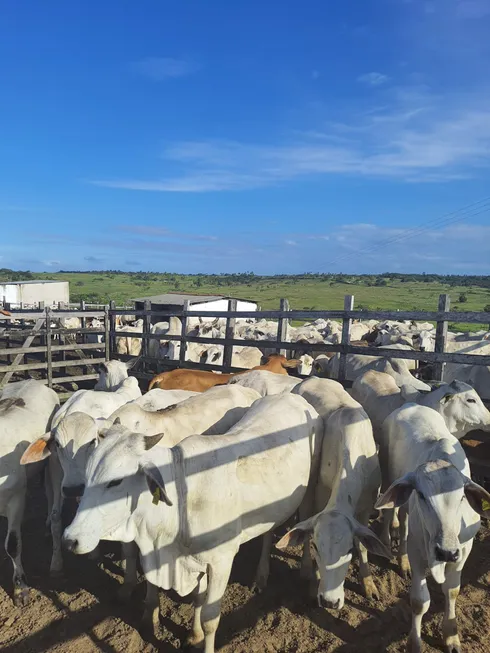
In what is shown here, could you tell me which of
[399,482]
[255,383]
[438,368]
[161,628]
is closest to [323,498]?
[399,482]

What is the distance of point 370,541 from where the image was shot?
4.14m

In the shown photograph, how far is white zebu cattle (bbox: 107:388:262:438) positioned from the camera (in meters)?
5.15

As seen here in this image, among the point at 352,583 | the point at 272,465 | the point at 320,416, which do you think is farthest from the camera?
the point at 320,416

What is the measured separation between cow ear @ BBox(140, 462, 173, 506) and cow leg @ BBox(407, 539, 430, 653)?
2168 mm

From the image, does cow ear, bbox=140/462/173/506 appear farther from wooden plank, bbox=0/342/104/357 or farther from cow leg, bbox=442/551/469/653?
wooden plank, bbox=0/342/104/357

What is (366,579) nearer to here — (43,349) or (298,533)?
(298,533)

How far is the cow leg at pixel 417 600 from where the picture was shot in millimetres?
4070

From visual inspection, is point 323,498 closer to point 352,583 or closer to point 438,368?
point 352,583

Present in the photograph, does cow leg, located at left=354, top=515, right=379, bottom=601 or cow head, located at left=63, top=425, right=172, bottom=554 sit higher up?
cow head, located at left=63, top=425, right=172, bottom=554

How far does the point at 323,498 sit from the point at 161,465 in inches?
82.8

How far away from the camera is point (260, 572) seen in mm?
5020

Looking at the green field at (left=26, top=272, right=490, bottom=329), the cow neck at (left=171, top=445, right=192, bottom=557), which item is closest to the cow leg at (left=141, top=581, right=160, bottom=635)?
the cow neck at (left=171, top=445, right=192, bottom=557)

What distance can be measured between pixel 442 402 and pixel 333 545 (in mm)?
2811

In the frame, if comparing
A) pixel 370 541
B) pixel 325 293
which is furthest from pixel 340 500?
pixel 325 293
